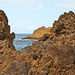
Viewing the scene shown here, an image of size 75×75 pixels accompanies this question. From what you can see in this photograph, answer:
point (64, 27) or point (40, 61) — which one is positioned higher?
point (64, 27)

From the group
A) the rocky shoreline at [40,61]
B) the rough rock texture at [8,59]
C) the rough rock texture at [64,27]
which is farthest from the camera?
the rough rock texture at [64,27]

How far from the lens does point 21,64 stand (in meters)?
4.96

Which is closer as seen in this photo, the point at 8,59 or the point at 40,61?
the point at 40,61

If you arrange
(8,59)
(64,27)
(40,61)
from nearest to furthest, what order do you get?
1. (40,61)
2. (8,59)
3. (64,27)

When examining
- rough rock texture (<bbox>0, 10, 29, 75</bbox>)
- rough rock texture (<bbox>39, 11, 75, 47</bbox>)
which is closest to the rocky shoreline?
rough rock texture (<bbox>0, 10, 29, 75</bbox>)

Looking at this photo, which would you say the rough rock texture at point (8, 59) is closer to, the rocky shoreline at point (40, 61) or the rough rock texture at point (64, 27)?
the rocky shoreline at point (40, 61)

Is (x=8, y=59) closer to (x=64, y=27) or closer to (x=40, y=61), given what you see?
(x=40, y=61)

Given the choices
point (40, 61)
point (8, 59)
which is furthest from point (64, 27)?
point (8, 59)

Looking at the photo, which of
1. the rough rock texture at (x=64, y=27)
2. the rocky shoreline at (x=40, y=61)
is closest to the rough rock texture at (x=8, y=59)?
the rocky shoreline at (x=40, y=61)

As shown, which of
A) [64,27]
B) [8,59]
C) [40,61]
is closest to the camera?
[40,61]

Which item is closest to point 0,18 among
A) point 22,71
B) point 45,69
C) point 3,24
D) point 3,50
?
point 3,24

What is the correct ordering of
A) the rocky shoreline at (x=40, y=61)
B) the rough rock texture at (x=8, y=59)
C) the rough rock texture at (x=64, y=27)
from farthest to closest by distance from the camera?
the rough rock texture at (x=64, y=27)
the rough rock texture at (x=8, y=59)
the rocky shoreline at (x=40, y=61)

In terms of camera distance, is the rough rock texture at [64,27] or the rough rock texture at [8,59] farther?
the rough rock texture at [64,27]

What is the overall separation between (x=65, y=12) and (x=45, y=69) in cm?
551
